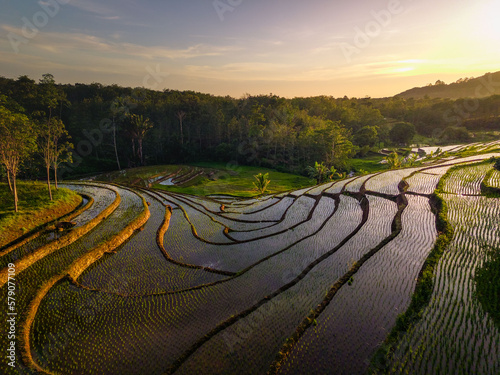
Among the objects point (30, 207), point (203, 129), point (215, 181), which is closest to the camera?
point (30, 207)

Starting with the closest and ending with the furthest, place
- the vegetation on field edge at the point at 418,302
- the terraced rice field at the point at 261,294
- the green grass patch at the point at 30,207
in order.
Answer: the vegetation on field edge at the point at 418,302, the terraced rice field at the point at 261,294, the green grass patch at the point at 30,207

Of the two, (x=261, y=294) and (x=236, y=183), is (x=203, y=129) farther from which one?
(x=261, y=294)

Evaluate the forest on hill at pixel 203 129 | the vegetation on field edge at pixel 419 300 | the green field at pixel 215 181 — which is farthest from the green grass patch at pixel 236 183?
the vegetation on field edge at pixel 419 300

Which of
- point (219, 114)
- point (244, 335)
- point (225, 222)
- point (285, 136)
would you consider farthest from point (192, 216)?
point (219, 114)

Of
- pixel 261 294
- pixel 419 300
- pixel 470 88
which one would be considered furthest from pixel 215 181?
pixel 470 88

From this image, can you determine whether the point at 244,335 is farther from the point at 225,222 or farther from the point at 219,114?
the point at 219,114

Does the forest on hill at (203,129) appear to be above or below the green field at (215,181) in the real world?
above

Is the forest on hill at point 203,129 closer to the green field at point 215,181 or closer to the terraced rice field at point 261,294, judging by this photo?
the green field at point 215,181
